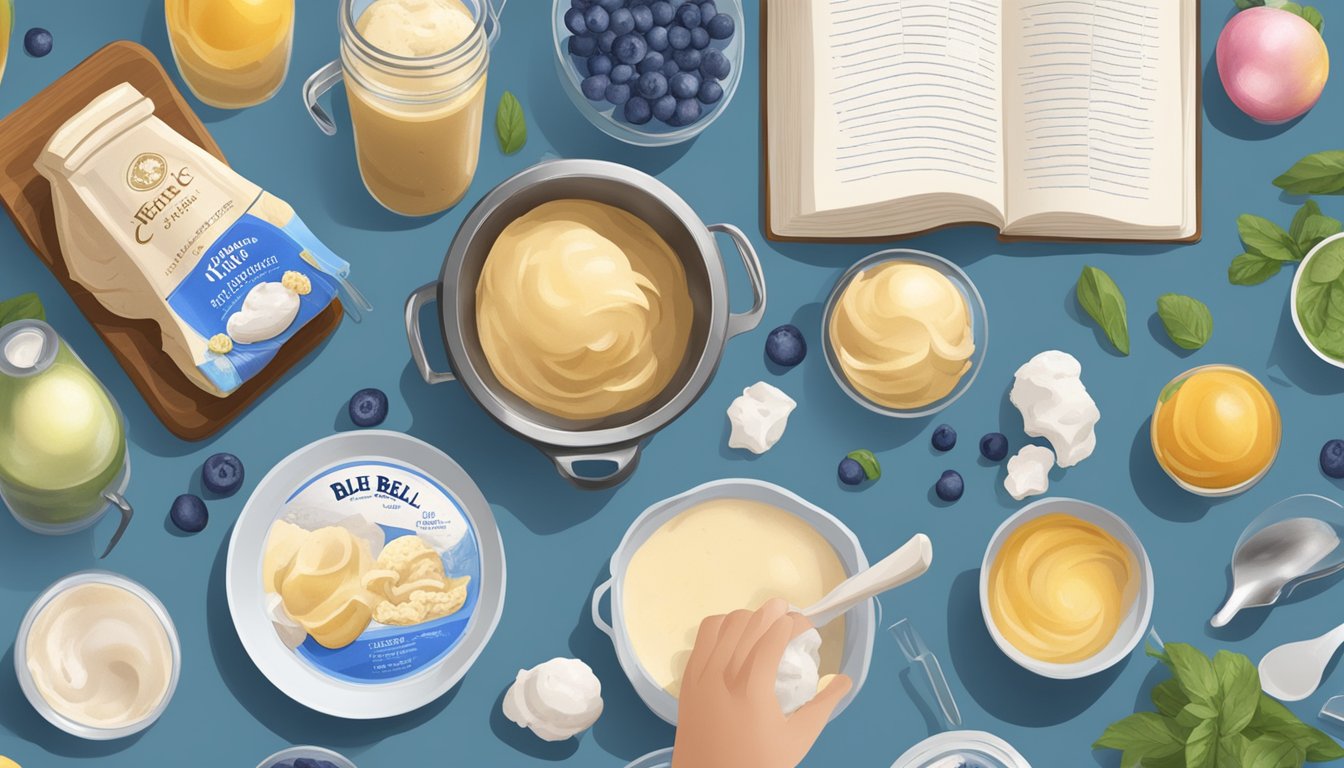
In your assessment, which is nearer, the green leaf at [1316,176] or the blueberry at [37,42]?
the blueberry at [37,42]

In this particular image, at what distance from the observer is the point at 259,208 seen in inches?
51.1

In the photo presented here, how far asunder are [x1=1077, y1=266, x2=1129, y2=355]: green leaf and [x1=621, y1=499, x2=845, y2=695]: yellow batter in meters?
0.36

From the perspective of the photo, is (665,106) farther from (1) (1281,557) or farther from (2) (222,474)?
(1) (1281,557)

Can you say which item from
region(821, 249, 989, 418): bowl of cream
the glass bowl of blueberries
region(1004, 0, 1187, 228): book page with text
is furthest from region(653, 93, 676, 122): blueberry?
region(1004, 0, 1187, 228): book page with text

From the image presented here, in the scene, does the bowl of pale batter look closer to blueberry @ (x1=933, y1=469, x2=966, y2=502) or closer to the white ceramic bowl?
blueberry @ (x1=933, y1=469, x2=966, y2=502)

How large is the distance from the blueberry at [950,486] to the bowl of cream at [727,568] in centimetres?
12

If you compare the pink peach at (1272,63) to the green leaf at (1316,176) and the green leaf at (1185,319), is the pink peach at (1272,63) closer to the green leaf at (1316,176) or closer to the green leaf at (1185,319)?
the green leaf at (1316,176)

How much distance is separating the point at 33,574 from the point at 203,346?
26 centimetres

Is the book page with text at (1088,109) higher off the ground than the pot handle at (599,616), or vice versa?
the book page with text at (1088,109)

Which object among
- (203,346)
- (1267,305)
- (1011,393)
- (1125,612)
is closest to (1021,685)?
(1125,612)

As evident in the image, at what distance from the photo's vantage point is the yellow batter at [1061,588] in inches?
55.1

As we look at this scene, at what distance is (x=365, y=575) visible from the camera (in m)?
1.32

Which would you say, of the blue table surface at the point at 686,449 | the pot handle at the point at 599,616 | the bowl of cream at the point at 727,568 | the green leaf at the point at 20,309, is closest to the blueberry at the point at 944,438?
the blue table surface at the point at 686,449

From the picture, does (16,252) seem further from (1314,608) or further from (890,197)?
(1314,608)
